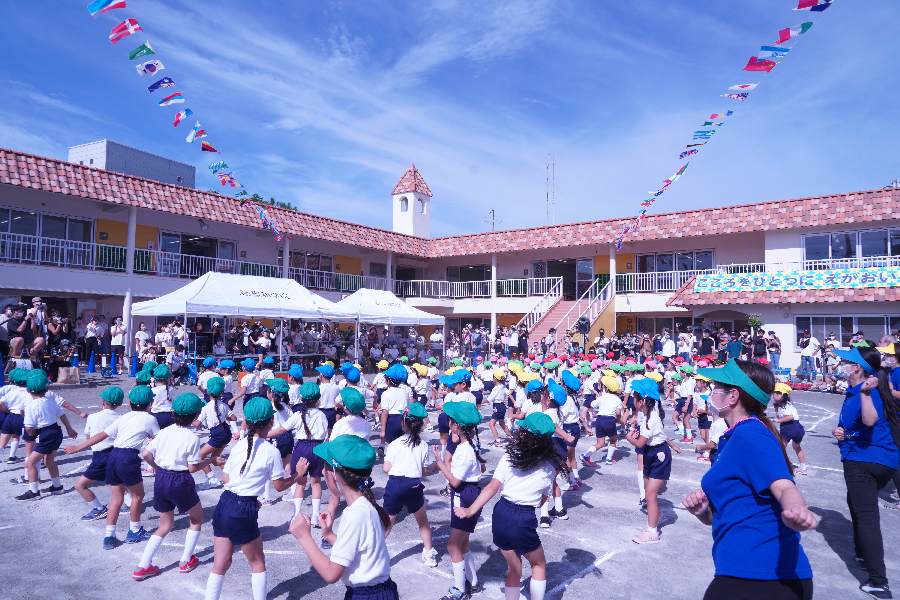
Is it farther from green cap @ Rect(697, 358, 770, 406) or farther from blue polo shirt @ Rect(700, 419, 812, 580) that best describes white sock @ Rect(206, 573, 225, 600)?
green cap @ Rect(697, 358, 770, 406)

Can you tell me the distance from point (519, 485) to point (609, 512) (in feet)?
11.0

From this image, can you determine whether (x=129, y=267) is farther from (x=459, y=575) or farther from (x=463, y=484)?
(x=459, y=575)

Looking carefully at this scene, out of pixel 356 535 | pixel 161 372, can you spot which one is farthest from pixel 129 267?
pixel 356 535

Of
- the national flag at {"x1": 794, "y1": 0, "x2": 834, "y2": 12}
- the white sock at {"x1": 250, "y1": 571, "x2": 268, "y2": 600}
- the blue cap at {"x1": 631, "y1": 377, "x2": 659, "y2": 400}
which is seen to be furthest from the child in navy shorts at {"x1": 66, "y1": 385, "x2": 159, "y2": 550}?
the national flag at {"x1": 794, "y1": 0, "x2": 834, "y2": 12}

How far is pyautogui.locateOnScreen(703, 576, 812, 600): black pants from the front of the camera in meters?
2.41

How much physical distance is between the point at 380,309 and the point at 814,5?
14.8 metres

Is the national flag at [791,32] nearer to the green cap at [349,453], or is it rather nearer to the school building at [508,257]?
the green cap at [349,453]

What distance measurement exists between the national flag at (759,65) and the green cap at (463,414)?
931cm

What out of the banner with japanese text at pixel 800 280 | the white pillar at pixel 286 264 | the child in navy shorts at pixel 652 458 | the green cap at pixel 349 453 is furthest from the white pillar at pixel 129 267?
the banner with japanese text at pixel 800 280

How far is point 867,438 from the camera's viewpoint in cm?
482

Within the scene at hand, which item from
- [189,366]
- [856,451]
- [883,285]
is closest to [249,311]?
[189,366]

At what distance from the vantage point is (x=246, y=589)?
4734 millimetres

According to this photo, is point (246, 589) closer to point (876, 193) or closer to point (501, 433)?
point (501, 433)

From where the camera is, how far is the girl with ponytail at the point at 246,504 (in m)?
4.12
